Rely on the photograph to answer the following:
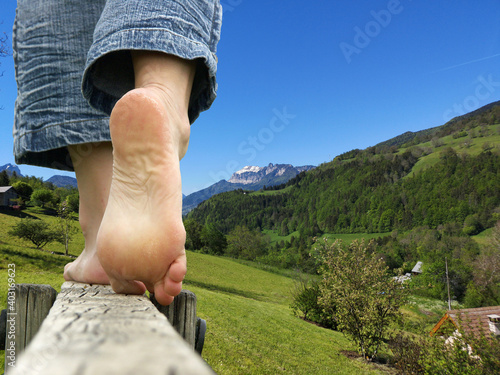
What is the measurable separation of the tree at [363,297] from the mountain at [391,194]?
6136 centimetres

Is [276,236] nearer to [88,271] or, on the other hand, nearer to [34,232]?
[34,232]

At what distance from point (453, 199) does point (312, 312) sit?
6755cm

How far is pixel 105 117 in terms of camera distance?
1028 mm

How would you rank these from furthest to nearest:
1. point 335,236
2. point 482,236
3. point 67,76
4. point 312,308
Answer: point 335,236
point 482,236
point 312,308
point 67,76

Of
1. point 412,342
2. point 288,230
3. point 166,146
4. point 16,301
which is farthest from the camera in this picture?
point 288,230

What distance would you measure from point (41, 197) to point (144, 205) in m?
34.2

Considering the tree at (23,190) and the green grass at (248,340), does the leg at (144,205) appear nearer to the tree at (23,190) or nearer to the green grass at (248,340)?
the green grass at (248,340)

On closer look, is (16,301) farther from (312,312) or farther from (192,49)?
(312,312)

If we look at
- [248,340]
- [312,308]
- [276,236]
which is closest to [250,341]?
[248,340]

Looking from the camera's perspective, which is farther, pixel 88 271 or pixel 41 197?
pixel 41 197

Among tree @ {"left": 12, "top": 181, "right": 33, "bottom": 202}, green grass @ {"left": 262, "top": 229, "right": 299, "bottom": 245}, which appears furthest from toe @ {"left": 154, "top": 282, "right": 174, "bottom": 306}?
green grass @ {"left": 262, "top": 229, "right": 299, "bottom": 245}

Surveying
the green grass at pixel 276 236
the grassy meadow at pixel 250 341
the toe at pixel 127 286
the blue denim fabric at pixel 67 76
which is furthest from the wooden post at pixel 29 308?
the green grass at pixel 276 236

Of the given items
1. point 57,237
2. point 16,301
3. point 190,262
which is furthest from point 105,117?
point 190,262

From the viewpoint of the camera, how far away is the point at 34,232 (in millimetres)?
16438
